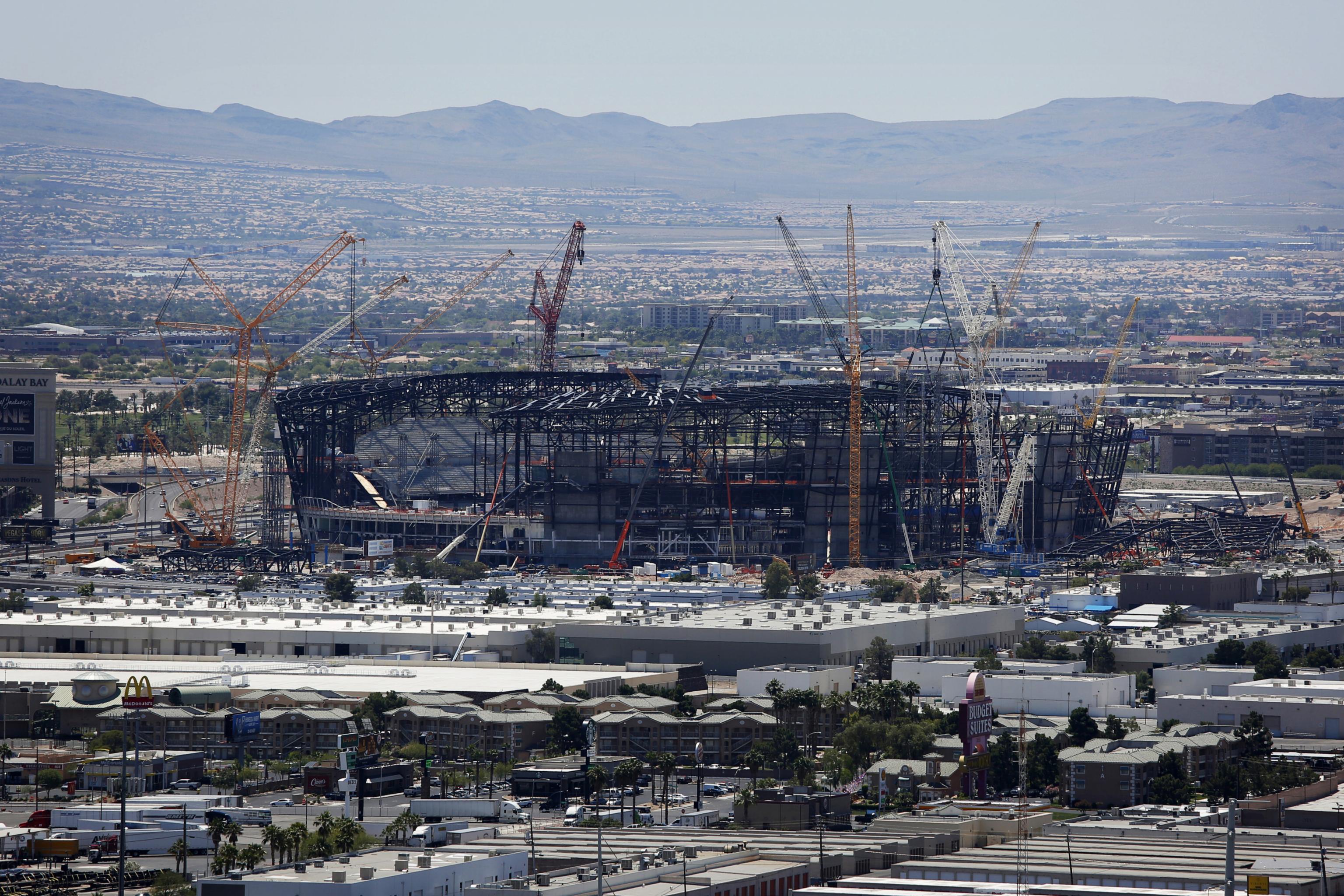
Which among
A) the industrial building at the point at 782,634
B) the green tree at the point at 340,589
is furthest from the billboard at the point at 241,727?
the green tree at the point at 340,589

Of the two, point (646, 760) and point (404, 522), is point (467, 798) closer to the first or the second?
point (646, 760)

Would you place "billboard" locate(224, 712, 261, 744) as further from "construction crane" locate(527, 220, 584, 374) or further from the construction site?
"construction crane" locate(527, 220, 584, 374)

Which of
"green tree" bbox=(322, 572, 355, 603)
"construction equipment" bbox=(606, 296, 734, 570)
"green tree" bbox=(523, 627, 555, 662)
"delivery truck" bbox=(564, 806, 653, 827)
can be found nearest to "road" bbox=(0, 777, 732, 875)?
"delivery truck" bbox=(564, 806, 653, 827)

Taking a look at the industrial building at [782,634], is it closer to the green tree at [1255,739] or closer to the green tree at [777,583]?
the green tree at [777,583]

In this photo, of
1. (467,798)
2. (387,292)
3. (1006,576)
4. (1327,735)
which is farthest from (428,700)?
(387,292)

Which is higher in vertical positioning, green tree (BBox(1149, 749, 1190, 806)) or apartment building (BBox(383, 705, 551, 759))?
green tree (BBox(1149, 749, 1190, 806))

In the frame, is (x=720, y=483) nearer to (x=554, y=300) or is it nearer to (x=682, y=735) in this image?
(x=554, y=300)
